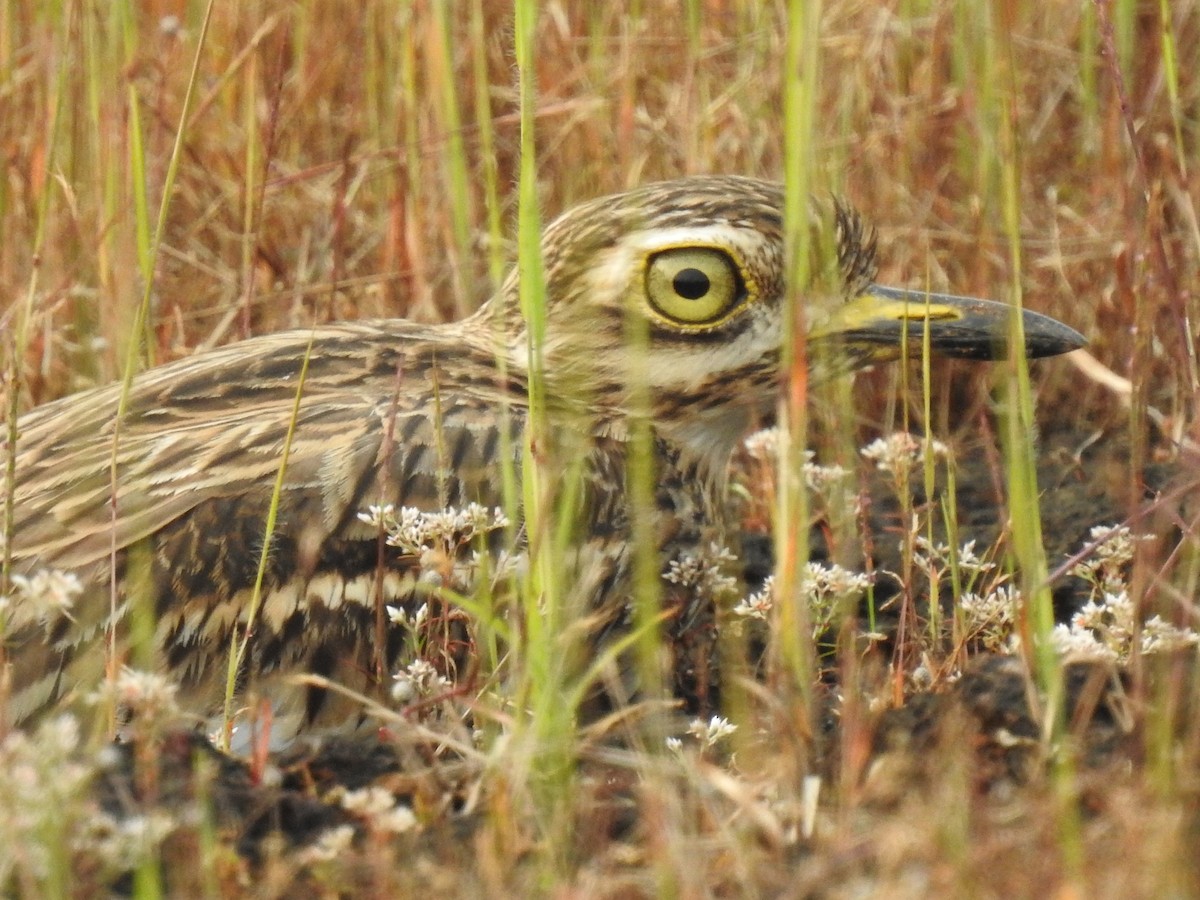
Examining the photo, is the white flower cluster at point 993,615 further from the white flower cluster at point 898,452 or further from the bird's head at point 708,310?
the bird's head at point 708,310

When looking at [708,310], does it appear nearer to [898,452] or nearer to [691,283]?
[691,283]

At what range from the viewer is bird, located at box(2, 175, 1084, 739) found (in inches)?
105

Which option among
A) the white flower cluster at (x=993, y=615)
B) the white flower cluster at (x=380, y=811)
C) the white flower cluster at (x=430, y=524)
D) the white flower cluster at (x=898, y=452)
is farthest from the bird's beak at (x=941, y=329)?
the white flower cluster at (x=380, y=811)

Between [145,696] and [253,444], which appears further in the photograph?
[253,444]

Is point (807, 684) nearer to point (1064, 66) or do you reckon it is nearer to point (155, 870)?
point (155, 870)

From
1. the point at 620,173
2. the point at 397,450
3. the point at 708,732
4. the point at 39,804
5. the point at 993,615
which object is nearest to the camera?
the point at 39,804

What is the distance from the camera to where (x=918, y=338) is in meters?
3.14

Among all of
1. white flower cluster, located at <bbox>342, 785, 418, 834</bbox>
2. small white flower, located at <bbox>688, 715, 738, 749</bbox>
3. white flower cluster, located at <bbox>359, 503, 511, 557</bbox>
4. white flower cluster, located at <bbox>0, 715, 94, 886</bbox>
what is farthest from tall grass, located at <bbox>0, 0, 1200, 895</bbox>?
white flower cluster, located at <bbox>0, 715, 94, 886</bbox>

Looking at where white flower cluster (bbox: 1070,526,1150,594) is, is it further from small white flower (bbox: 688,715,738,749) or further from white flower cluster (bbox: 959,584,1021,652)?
small white flower (bbox: 688,715,738,749)

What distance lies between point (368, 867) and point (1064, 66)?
3.09 metres

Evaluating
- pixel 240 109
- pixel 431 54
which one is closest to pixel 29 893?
pixel 431 54

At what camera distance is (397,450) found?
2.86m

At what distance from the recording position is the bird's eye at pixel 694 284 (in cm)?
303

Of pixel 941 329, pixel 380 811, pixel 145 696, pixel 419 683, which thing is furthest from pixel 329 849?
pixel 941 329
